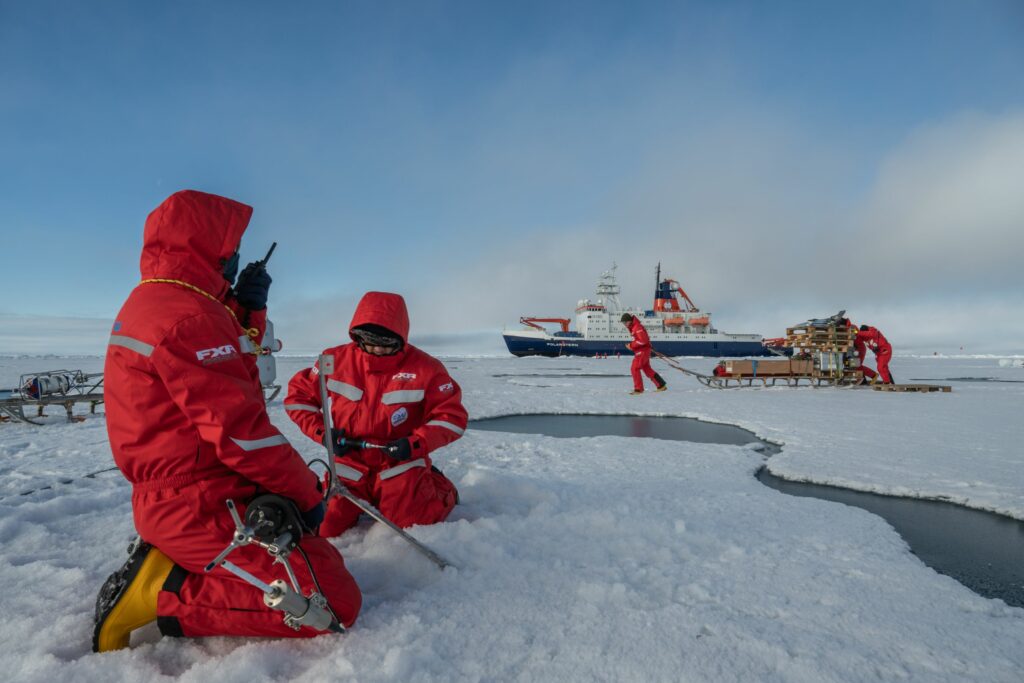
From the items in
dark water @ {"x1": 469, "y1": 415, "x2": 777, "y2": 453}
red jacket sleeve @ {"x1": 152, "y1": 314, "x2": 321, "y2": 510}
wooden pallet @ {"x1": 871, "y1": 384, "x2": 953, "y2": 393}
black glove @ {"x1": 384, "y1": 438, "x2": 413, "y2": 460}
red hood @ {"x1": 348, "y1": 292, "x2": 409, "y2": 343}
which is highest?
red hood @ {"x1": 348, "y1": 292, "x2": 409, "y2": 343}

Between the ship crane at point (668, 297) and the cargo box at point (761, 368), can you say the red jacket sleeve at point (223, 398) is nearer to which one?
the cargo box at point (761, 368)

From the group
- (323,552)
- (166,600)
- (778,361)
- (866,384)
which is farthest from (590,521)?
(866,384)

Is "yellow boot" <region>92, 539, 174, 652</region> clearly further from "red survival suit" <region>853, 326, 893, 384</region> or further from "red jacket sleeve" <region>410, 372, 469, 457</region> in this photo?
"red survival suit" <region>853, 326, 893, 384</region>

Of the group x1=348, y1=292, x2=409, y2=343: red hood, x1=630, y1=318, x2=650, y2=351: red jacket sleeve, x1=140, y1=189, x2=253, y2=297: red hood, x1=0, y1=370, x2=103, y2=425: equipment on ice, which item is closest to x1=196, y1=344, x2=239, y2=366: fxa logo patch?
x1=140, y1=189, x2=253, y2=297: red hood

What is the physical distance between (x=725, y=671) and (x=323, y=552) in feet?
4.55

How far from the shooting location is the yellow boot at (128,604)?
164 cm

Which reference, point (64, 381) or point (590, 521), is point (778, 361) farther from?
point (64, 381)

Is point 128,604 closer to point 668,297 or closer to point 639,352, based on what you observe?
point 639,352

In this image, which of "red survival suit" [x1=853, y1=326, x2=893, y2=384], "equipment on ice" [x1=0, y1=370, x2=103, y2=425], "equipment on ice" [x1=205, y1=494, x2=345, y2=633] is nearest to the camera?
"equipment on ice" [x1=205, y1=494, x2=345, y2=633]

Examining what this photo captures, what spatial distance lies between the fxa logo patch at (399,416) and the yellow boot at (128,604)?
1.28m

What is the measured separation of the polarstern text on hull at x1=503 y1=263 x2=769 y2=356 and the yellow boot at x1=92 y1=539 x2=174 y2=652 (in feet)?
151

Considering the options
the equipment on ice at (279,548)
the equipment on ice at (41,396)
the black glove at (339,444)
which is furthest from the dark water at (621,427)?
the equipment on ice at (41,396)

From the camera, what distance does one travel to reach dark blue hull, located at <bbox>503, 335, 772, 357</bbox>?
1853 inches

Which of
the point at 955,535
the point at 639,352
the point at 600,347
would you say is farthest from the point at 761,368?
the point at 600,347
